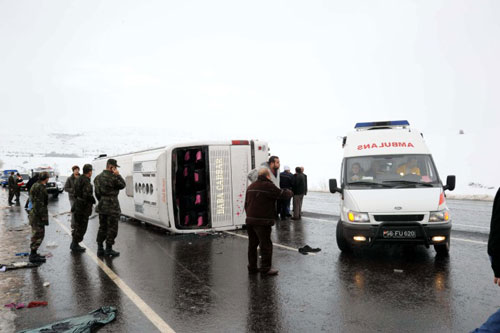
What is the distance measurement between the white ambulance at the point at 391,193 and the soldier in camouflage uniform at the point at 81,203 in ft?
18.2

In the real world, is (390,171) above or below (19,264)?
above

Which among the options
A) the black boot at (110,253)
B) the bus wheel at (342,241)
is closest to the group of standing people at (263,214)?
the bus wheel at (342,241)

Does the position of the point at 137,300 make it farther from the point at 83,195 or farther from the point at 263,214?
the point at 83,195

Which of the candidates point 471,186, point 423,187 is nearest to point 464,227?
point 423,187

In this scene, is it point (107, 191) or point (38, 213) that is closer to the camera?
point (38, 213)

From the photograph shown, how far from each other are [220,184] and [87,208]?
3.43 m

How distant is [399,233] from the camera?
6.66m

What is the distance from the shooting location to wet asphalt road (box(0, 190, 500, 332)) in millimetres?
4496

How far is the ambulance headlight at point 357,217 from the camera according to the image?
22.6ft

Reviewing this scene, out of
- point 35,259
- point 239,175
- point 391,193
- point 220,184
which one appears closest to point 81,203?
point 35,259

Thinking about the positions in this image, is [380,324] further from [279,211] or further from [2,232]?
[2,232]

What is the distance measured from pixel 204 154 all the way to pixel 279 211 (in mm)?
4320

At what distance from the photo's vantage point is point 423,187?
7238 mm

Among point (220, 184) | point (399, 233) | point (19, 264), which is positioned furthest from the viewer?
point (220, 184)
